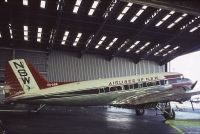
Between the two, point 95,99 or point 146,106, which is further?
point 95,99

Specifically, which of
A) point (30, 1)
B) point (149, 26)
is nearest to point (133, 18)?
point (149, 26)

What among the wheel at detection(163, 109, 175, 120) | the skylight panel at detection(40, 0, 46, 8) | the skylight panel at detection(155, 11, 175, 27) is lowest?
the wheel at detection(163, 109, 175, 120)

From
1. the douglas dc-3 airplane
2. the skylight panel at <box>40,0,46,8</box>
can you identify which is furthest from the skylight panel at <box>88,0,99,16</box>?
the douglas dc-3 airplane

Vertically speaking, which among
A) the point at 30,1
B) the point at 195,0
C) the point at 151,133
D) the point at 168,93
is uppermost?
the point at 30,1

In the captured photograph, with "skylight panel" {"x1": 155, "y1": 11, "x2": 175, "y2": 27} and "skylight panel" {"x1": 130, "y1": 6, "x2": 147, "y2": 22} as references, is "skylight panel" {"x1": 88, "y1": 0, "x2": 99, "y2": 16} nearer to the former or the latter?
"skylight panel" {"x1": 130, "y1": 6, "x2": 147, "y2": 22}

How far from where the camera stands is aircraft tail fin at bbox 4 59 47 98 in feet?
81.3

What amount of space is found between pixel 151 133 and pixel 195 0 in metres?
7.56

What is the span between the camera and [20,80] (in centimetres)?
2534

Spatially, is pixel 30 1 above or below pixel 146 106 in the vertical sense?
above

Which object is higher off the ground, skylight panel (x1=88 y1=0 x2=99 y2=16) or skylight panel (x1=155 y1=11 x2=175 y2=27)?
skylight panel (x1=88 y1=0 x2=99 y2=16)

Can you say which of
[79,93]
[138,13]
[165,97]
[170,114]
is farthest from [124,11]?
[170,114]

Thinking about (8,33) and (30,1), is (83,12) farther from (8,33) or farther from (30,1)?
(8,33)

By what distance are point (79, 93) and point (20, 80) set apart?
545cm

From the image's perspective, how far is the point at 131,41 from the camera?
158 ft
